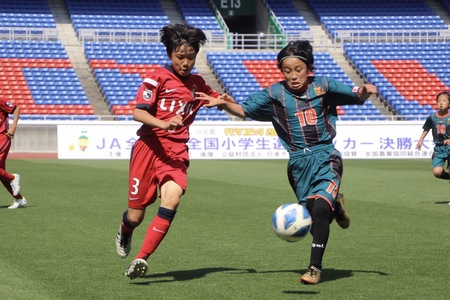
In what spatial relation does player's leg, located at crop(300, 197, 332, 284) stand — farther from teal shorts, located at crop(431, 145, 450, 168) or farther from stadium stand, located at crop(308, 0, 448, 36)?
stadium stand, located at crop(308, 0, 448, 36)

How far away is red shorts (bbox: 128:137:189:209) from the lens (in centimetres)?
726

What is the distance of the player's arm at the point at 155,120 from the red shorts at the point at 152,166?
14.9 inches

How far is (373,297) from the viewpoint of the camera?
246 inches

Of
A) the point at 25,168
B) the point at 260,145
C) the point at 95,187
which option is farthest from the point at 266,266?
the point at 260,145


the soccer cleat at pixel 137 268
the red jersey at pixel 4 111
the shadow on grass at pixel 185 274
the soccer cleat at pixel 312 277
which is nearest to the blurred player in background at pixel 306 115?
the soccer cleat at pixel 312 277

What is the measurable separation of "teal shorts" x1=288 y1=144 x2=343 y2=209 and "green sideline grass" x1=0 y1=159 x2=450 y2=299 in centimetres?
71

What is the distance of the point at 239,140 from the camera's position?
32.9 metres

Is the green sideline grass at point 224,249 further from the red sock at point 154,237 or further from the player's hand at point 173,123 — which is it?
the player's hand at point 173,123

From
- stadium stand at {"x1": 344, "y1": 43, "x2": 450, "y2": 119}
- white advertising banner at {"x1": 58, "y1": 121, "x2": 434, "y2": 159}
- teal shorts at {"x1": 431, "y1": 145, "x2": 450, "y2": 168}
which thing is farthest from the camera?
stadium stand at {"x1": 344, "y1": 43, "x2": 450, "y2": 119}

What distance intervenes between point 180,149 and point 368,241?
10.9ft

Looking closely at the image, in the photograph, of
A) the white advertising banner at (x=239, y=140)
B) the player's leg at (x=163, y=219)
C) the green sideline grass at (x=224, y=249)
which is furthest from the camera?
the white advertising banner at (x=239, y=140)

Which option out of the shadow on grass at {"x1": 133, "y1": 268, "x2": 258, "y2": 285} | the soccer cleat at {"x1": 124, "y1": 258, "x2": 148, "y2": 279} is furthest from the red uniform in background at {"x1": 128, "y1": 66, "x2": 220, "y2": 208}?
the soccer cleat at {"x1": 124, "y1": 258, "x2": 148, "y2": 279}

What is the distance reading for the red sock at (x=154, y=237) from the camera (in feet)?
22.9

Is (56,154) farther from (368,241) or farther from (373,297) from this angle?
(373,297)
